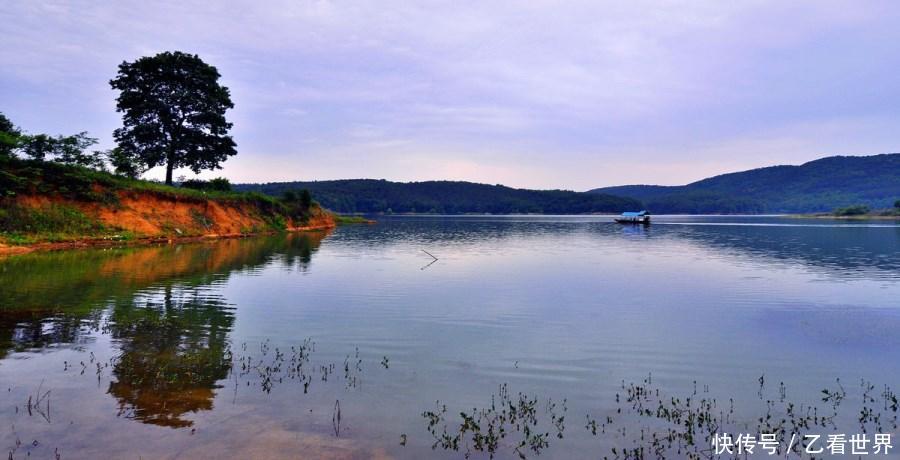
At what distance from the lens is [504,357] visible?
51.1 ft

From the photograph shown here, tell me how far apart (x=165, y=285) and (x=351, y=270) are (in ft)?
41.0

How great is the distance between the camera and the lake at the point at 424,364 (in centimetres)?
988

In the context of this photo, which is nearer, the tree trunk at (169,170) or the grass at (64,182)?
the grass at (64,182)

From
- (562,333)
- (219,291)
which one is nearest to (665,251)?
(562,333)

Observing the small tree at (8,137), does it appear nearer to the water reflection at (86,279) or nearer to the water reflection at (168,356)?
the water reflection at (86,279)

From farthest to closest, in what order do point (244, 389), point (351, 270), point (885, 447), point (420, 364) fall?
point (351, 270), point (420, 364), point (244, 389), point (885, 447)

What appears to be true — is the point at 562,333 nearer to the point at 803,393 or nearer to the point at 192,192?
the point at 803,393

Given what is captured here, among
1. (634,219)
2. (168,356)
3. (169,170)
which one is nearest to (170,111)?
(169,170)

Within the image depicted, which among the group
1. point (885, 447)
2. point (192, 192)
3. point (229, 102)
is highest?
point (229, 102)

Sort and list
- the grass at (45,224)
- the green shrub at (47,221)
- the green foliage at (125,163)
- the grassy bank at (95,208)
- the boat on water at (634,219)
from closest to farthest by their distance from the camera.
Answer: the grass at (45,224), the green shrub at (47,221), the grassy bank at (95,208), the green foliage at (125,163), the boat on water at (634,219)

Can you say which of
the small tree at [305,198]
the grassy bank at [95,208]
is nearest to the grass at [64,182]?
the grassy bank at [95,208]

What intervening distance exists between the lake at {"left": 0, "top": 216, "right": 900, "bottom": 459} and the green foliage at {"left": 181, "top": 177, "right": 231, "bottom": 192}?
51.7 metres

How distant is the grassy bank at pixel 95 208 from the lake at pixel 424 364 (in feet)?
63.5

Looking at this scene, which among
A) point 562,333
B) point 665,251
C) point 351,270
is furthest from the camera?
point 665,251
